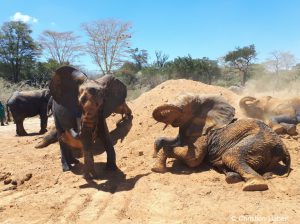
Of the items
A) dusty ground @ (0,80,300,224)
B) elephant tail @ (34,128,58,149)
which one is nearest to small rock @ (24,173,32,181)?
dusty ground @ (0,80,300,224)

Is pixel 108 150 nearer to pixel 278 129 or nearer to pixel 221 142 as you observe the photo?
pixel 221 142

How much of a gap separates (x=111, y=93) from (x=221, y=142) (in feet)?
6.59

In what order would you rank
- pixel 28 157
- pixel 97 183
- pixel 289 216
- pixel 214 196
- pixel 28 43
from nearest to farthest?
pixel 289 216 → pixel 214 196 → pixel 97 183 → pixel 28 157 → pixel 28 43

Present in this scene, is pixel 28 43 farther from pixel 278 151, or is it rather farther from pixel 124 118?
pixel 278 151

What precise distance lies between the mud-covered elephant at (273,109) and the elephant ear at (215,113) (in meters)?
2.42

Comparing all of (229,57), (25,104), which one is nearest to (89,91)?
(25,104)

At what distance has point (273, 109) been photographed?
9039 millimetres

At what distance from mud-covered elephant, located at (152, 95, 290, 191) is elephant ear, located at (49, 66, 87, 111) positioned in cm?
134

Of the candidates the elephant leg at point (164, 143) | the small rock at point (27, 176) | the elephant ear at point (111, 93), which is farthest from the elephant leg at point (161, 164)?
the small rock at point (27, 176)

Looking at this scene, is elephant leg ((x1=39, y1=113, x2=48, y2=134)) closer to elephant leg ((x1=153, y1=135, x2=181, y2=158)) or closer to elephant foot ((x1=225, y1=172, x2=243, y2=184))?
elephant leg ((x1=153, y1=135, x2=181, y2=158))

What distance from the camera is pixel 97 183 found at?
5.64 m

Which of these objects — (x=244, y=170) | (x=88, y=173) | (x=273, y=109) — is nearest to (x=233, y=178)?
(x=244, y=170)

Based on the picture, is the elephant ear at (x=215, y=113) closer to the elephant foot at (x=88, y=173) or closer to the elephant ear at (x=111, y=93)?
the elephant ear at (x=111, y=93)

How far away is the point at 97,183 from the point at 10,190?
1329mm
